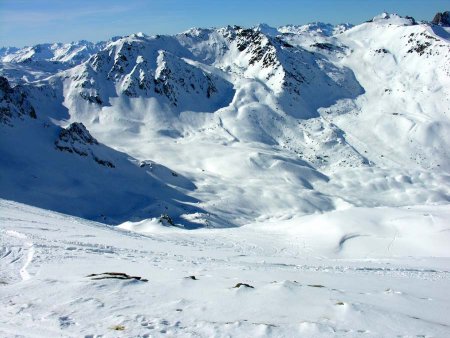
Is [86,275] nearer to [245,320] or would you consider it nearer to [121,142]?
[245,320]

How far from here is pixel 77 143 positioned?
2793 inches

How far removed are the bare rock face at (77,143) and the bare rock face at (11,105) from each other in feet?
29.0

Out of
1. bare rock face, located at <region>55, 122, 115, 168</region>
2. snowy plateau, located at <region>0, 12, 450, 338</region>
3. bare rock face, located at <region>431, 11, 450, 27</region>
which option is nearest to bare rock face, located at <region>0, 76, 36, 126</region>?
snowy plateau, located at <region>0, 12, 450, 338</region>

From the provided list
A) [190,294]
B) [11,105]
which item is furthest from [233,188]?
[190,294]

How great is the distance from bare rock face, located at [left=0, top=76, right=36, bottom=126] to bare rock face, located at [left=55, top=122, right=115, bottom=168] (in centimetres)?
883

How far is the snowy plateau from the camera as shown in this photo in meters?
10.2

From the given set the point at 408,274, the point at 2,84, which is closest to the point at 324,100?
the point at 2,84

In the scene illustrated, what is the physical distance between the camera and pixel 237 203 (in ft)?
217

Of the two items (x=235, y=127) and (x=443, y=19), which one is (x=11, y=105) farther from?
Answer: (x=443, y=19)

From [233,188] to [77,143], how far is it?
90.9ft

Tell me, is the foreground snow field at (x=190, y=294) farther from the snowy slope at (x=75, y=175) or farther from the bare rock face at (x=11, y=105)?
the bare rock face at (x=11, y=105)

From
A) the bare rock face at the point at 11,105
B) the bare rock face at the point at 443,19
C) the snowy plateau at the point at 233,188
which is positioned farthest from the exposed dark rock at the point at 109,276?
Answer: the bare rock face at the point at 443,19

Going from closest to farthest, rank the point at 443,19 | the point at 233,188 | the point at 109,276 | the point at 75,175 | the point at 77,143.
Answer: the point at 109,276 → the point at 75,175 → the point at 77,143 → the point at 233,188 → the point at 443,19

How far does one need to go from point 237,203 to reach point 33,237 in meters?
49.6
